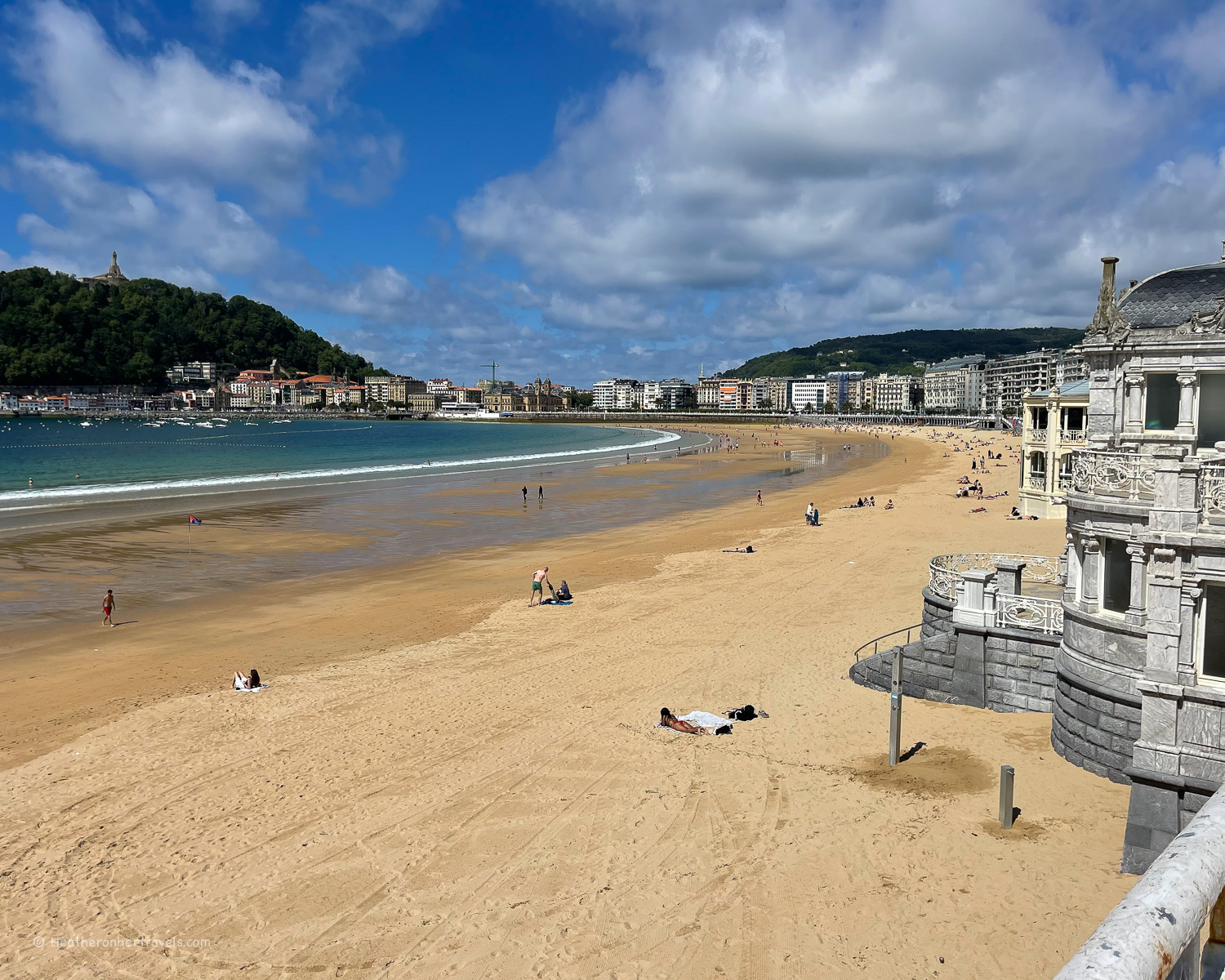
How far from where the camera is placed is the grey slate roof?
40.6 ft

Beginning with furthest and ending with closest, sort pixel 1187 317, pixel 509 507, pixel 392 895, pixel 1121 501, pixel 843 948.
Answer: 1. pixel 509 507
2. pixel 1187 317
3. pixel 1121 501
4. pixel 392 895
5. pixel 843 948

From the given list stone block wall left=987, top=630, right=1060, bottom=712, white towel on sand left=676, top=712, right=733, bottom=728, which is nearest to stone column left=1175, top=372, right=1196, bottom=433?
stone block wall left=987, top=630, right=1060, bottom=712

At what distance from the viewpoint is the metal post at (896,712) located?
11.7 metres

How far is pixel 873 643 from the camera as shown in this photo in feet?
56.5

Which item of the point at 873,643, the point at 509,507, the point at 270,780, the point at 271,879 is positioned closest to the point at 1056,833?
the point at 873,643

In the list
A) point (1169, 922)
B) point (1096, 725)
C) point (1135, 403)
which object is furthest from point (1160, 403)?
point (1169, 922)

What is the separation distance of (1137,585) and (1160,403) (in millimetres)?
3421

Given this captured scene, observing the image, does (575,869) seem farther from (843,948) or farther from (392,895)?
(843,948)

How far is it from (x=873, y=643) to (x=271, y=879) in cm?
1213

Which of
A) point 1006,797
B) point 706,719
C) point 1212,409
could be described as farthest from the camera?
point 706,719

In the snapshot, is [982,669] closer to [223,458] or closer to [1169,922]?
[1169,922]

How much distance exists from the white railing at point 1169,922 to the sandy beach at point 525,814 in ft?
22.6

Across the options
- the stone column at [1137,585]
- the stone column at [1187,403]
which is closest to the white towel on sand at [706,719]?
the stone column at [1137,585]

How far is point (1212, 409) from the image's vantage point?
11.6m
